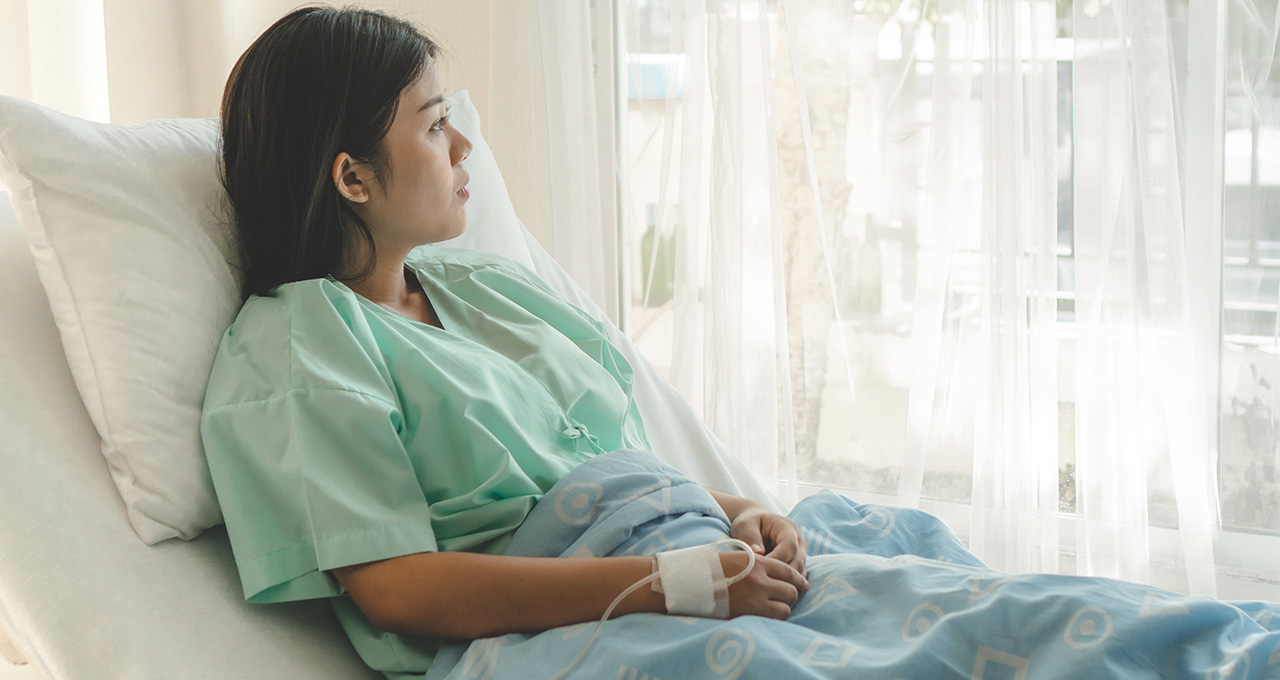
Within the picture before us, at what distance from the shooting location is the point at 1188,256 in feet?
5.26

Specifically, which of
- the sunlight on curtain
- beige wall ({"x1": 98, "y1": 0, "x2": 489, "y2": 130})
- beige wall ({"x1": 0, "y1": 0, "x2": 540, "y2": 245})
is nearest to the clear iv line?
beige wall ({"x1": 0, "y1": 0, "x2": 540, "y2": 245})

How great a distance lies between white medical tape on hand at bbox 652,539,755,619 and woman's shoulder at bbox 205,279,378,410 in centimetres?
34

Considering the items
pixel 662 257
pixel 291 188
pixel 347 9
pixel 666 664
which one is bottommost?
pixel 666 664

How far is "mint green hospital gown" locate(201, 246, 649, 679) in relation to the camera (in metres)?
0.86

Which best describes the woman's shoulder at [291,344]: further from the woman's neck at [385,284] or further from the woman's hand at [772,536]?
the woman's hand at [772,536]

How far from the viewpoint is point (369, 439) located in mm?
883

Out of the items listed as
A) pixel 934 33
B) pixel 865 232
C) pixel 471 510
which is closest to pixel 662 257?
pixel 865 232

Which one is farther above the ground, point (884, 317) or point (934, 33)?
point (934, 33)

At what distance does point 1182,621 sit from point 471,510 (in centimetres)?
60

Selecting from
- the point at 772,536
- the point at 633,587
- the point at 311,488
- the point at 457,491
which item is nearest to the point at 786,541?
the point at 772,536

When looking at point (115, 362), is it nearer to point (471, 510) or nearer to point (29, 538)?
point (29, 538)

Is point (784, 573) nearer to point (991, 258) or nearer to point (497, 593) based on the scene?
point (497, 593)

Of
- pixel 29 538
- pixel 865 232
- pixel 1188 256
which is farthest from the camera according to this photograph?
pixel 865 232

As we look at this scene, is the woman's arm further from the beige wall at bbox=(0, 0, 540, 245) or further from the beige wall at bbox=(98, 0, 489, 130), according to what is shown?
the beige wall at bbox=(98, 0, 489, 130)
